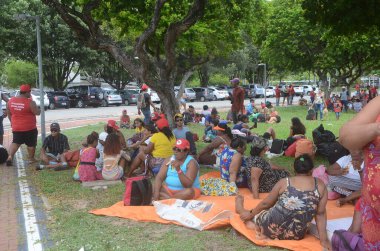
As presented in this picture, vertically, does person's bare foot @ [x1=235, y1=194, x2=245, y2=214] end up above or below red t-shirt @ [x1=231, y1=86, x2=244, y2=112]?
below

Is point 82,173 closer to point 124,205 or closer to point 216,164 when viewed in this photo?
point 124,205

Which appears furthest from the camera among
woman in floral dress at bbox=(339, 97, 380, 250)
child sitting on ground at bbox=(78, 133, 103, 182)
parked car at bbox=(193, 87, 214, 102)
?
parked car at bbox=(193, 87, 214, 102)

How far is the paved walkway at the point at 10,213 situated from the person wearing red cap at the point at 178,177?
6.01ft

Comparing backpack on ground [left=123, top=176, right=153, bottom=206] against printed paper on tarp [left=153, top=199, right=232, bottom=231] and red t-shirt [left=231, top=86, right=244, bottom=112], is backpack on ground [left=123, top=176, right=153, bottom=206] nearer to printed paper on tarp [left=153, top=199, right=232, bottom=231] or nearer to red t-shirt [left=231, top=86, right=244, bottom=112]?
printed paper on tarp [left=153, top=199, right=232, bottom=231]

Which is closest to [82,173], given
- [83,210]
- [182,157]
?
[83,210]

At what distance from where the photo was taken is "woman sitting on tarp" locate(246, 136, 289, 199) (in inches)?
264

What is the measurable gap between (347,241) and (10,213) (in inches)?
186

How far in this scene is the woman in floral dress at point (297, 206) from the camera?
4535 mm

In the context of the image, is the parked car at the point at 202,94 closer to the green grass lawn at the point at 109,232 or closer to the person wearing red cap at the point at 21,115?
the person wearing red cap at the point at 21,115

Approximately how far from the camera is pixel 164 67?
35.0ft

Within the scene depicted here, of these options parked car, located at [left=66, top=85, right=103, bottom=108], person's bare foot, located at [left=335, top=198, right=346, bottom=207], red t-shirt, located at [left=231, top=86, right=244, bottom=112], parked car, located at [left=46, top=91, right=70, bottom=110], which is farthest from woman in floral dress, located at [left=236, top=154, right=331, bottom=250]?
parked car, located at [left=66, top=85, right=103, bottom=108]

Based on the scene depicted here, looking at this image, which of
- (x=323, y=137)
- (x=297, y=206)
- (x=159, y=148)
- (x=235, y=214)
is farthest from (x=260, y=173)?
(x=323, y=137)

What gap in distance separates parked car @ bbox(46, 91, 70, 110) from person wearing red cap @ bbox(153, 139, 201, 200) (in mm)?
26329

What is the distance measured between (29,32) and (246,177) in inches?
1121
